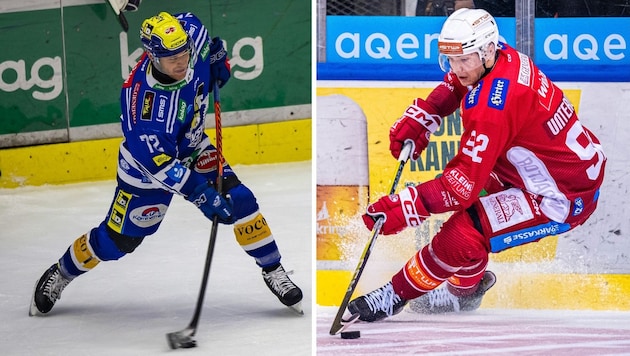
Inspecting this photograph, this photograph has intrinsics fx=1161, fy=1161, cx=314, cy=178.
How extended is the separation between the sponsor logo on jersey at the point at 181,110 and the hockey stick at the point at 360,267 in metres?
0.68

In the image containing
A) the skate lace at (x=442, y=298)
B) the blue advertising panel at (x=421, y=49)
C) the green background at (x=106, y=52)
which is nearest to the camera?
the blue advertising panel at (x=421, y=49)

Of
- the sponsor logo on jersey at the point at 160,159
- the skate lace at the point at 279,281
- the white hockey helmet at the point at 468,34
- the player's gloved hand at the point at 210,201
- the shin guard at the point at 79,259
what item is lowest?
the skate lace at the point at 279,281

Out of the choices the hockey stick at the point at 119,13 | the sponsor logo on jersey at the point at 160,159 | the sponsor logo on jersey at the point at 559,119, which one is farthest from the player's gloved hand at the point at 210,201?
the hockey stick at the point at 119,13

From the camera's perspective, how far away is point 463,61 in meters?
2.69

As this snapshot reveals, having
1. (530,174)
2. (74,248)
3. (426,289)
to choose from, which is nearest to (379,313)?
(426,289)

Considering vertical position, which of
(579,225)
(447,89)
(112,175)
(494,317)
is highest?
(447,89)

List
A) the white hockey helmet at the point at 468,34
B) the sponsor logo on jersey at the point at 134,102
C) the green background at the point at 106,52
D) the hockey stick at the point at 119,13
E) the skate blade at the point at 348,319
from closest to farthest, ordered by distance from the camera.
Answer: the white hockey helmet at the point at 468,34 → the skate blade at the point at 348,319 → the sponsor logo on jersey at the point at 134,102 → the hockey stick at the point at 119,13 → the green background at the point at 106,52

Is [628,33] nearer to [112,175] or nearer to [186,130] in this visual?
[186,130]

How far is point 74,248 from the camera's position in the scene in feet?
11.4

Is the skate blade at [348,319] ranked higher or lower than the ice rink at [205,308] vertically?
higher

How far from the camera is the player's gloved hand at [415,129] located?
9.53ft

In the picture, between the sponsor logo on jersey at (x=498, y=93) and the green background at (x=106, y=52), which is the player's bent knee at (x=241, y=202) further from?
the green background at (x=106, y=52)

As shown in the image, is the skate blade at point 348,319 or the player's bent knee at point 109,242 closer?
the skate blade at point 348,319

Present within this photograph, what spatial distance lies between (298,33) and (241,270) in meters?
1.85
